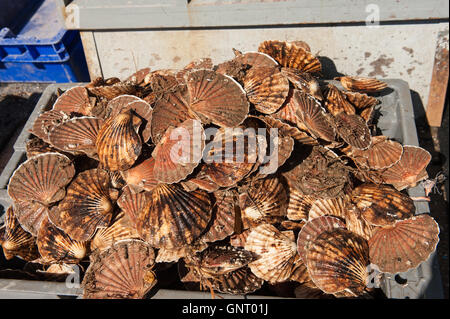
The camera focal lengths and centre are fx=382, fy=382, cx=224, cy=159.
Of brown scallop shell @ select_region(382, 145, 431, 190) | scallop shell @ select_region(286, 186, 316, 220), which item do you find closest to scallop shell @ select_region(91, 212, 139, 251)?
scallop shell @ select_region(286, 186, 316, 220)

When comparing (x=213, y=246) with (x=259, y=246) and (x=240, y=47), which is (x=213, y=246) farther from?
(x=240, y=47)

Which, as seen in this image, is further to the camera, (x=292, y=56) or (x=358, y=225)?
(x=292, y=56)

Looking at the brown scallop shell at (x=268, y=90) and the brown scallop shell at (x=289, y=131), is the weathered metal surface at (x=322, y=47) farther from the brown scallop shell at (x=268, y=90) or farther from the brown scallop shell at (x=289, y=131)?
the brown scallop shell at (x=289, y=131)

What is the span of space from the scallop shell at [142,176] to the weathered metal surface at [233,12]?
1.33 meters

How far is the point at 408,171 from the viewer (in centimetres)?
226

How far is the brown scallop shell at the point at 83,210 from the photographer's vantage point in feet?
7.02

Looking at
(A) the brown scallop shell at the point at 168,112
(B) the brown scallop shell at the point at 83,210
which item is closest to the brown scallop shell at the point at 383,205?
(A) the brown scallop shell at the point at 168,112

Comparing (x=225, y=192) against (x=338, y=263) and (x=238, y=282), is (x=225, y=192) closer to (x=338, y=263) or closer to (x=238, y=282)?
(x=238, y=282)

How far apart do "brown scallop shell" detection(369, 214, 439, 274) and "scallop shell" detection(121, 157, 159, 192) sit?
1.25 m

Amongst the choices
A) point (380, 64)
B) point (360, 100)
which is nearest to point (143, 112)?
point (360, 100)

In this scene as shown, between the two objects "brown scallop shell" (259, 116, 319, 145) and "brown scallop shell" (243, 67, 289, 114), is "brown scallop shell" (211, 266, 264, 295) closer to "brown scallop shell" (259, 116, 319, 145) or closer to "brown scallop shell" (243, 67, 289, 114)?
"brown scallop shell" (259, 116, 319, 145)

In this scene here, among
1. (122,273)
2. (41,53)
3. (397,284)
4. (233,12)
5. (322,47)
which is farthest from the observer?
(41,53)

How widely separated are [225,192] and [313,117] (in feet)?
2.16
